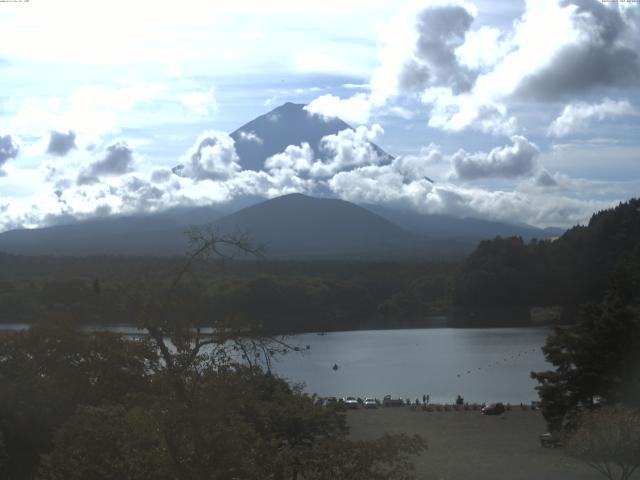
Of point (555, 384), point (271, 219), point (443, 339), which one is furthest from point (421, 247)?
point (555, 384)

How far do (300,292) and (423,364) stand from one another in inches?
789

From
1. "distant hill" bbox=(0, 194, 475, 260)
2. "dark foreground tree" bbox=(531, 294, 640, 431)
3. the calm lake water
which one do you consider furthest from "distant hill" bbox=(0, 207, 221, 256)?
"dark foreground tree" bbox=(531, 294, 640, 431)

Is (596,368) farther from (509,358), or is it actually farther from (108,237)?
(108,237)

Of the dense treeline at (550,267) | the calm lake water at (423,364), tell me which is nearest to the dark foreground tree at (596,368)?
the calm lake water at (423,364)

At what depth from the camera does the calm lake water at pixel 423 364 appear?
26797mm

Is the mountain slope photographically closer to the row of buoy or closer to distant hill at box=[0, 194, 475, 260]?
distant hill at box=[0, 194, 475, 260]

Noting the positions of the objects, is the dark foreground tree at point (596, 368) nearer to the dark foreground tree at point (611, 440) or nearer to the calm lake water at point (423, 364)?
the dark foreground tree at point (611, 440)

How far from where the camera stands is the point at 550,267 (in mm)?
55469

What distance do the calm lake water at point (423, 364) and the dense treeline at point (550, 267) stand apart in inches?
416

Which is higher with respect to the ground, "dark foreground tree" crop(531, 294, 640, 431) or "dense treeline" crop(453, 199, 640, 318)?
"dense treeline" crop(453, 199, 640, 318)

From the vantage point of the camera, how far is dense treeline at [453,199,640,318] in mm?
53562

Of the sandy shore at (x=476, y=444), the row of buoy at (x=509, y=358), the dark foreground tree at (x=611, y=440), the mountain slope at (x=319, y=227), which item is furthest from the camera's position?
the mountain slope at (x=319, y=227)

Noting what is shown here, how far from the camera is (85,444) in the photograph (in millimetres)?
6578

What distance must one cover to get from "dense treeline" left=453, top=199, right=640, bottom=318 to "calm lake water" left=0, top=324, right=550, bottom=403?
10557mm
